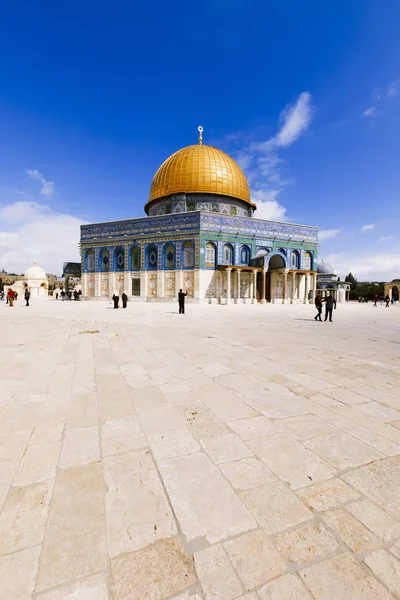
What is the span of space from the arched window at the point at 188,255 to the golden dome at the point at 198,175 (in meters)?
7.32

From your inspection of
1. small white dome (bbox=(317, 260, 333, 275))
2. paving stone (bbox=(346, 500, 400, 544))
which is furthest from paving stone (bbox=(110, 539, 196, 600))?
small white dome (bbox=(317, 260, 333, 275))

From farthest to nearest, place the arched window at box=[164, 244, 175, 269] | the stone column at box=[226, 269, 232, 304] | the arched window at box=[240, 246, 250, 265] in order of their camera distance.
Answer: the arched window at box=[240, 246, 250, 265] → the arched window at box=[164, 244, 175, 269] → the stone column at box=[226, 269, 232, 304]

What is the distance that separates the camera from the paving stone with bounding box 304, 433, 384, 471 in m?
2.18

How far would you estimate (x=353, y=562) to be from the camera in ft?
4.45

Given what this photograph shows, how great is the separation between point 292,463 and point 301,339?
5728 millimetres

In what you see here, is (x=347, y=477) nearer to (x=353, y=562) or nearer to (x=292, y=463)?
(x=292, y=463)

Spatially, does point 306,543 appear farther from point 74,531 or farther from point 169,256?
point 169,256

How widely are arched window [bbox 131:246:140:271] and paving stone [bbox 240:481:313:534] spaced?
30088 mm

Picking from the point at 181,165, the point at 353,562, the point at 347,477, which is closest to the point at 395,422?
the point at 347,477

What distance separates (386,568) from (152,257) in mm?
29985

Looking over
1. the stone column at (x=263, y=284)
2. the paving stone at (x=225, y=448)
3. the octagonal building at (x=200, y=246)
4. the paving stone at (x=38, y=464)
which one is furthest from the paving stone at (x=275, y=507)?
the stone column at (x=263, y=284)

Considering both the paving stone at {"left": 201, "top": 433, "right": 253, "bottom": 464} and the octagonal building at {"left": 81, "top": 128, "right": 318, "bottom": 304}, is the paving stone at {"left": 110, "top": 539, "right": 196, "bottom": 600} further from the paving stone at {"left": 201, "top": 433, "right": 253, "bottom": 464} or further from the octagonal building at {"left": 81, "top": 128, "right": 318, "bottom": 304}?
the octagonal building at {"left": 81, "top": 128, "right": 318, "bottom": 304}

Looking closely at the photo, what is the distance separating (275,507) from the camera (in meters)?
1.70

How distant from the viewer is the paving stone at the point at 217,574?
122cm
